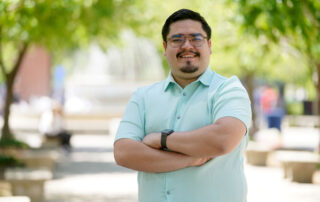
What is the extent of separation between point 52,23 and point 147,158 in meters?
12.0

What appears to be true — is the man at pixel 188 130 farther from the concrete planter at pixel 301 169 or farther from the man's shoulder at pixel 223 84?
the concrete planter at pixel 301 169

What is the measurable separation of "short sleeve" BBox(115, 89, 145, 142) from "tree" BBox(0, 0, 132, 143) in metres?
7.33

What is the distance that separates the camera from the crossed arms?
350cm

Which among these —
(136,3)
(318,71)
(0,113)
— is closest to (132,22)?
(136,3)

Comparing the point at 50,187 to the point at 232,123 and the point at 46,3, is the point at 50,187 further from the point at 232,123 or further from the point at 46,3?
the point at 232,123

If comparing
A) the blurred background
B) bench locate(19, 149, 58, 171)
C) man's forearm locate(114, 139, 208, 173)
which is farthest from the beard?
bench locate(19, 149, 58, 171)

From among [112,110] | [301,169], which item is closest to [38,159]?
[301,169]

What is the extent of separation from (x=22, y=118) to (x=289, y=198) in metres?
25.6

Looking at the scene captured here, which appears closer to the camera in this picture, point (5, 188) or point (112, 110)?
point (5, 188)

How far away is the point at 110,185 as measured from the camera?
13.2 m

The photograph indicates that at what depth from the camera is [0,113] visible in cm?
4197

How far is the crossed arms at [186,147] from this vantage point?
350 cm

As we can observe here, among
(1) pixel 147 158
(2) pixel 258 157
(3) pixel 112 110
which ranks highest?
(3) pixel 112 110

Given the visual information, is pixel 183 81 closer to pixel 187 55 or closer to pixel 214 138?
pixel 187 55
